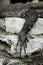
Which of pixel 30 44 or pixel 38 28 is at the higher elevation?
pixel 38 28

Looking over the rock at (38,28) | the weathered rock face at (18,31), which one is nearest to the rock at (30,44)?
the weathered rock face at (18,31)

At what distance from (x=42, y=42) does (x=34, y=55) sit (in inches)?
8.5

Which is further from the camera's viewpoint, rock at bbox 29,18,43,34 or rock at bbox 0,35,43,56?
rock at bbox 29,18,43,34

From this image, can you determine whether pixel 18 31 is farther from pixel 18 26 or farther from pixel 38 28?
pixel 38 28

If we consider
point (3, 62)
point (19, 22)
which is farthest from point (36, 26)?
point (3, 62)

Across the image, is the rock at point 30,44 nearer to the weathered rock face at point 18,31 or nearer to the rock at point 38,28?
the weathered rock face at point 18,31

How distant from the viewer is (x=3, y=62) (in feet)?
9.83

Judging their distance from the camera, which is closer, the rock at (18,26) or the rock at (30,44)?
the rock at (30,44)

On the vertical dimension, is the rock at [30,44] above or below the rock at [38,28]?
below

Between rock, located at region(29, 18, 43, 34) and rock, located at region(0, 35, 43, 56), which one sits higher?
rock, located at region(29, 18, 43, 34)

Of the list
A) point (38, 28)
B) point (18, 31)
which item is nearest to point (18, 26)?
point (18, 31)

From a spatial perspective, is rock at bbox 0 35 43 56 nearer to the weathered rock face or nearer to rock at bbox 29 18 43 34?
the weathered rock face

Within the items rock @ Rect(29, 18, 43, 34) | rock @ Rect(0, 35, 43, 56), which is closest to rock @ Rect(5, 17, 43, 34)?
rock @ Rect(29, 18, 43, 34)

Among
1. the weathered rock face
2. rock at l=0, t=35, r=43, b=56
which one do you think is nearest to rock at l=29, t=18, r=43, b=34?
the weathered rock face
